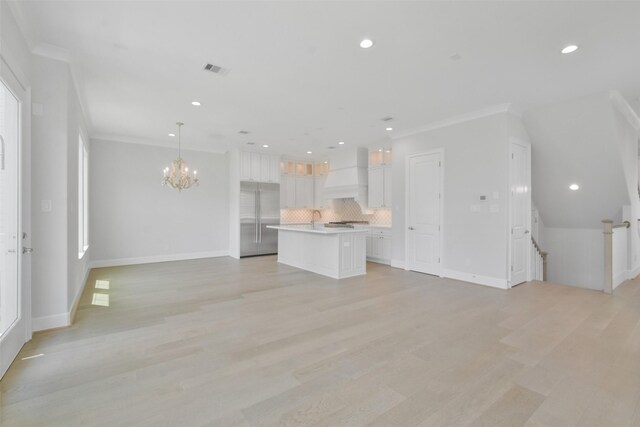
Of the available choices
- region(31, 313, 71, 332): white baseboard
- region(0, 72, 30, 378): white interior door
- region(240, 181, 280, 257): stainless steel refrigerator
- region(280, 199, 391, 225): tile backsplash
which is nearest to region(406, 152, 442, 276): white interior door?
region(280, 199, 391, 225): tile backsplash

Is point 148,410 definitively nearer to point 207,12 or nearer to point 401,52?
point 207,12

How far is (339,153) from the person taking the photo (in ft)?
27.5

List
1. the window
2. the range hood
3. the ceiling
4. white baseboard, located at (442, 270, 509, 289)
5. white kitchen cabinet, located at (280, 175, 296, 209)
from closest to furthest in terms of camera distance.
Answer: the ceiling → the window → white baseboard, located at (442, 270, 509, 289) → the range hood → white kitchen cabinet, located at (280, 175, 296, 209)

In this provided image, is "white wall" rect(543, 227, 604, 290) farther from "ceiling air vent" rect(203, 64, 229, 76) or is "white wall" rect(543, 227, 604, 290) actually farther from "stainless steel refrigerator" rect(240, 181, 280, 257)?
"ceiling air vent" rect(203, 64, 229, 76)

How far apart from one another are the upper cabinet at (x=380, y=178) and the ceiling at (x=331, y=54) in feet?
6.38

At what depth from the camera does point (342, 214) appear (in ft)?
30.1

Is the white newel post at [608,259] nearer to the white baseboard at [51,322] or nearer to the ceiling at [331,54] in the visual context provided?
the ceiling at [331,54]

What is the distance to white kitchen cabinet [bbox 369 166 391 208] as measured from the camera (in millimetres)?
7121

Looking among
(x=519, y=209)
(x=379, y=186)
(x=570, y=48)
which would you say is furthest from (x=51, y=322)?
(x=519, y=209)

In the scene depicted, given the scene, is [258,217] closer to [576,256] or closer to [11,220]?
[11,220]

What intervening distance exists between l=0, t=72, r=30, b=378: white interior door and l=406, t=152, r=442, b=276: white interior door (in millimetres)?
5760

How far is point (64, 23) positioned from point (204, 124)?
10.1 feet

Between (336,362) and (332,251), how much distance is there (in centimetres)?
319

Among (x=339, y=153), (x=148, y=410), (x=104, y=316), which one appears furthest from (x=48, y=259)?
(x=339, y=153)
